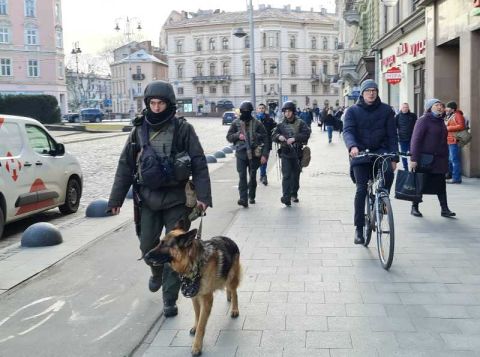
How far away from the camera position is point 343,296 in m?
5.39

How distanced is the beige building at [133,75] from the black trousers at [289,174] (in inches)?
3867

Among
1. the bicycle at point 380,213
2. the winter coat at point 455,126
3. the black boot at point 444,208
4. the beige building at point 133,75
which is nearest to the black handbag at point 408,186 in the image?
the black boot at point 444,208

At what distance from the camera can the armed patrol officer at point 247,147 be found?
10.8 meters

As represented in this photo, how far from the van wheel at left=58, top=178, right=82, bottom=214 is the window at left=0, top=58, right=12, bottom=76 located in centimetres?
6685

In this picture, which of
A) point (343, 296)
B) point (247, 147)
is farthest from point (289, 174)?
point (343, 296)

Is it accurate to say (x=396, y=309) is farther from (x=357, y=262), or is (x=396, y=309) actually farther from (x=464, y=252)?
(x=464, y=252)

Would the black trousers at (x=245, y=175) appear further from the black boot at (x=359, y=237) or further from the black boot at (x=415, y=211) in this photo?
the black boot at (x=359, y=237)

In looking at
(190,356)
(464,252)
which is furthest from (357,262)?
(190,356)

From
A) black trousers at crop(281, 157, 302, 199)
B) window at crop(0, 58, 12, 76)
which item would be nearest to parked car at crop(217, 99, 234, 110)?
window at crop(0, 58, 12, 76)

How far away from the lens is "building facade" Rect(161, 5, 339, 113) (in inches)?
4144

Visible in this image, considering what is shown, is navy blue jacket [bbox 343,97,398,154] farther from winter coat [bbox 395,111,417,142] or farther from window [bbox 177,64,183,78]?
window [bbox 177,64,183,78]

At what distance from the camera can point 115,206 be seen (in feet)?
16.9

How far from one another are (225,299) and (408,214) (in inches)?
195

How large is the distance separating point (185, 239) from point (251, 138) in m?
7.00
